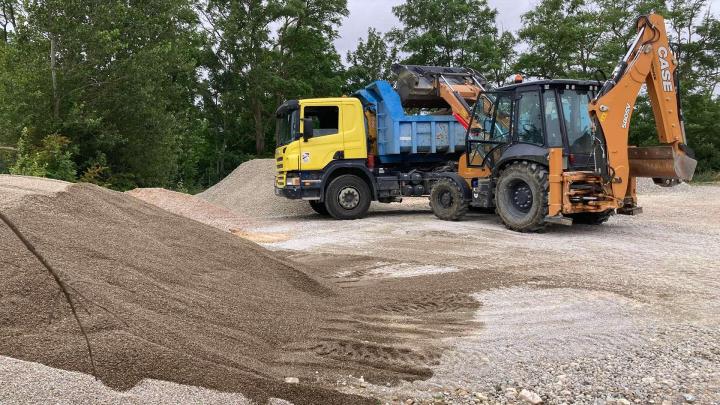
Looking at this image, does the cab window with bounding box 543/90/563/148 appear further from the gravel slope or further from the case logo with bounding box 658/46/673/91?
the case logo with bounding box 658/46/673/91

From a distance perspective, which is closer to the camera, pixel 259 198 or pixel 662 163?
pixel 662 163

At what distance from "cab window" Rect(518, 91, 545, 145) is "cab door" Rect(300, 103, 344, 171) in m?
4.34

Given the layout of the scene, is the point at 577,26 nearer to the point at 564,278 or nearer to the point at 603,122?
the point at 603,122

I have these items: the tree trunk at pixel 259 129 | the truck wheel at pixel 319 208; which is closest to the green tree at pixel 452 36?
the tree trunk at pixel 259 129

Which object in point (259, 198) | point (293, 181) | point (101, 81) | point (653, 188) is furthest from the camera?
point (653, 188)

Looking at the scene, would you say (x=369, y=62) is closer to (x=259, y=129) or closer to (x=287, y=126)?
(x=259, y=129)

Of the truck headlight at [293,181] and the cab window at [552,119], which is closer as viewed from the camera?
the cab window at [552,119]

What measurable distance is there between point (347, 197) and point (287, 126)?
223cm

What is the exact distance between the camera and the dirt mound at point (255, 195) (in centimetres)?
1546

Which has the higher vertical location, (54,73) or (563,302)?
(54,73)

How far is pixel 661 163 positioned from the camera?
31.0 feet

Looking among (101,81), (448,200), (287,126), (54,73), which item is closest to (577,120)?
(448,200)

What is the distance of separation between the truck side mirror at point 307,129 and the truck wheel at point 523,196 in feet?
14.8

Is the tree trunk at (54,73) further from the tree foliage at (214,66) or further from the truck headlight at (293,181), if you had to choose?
the truck headlight at (293,181)
